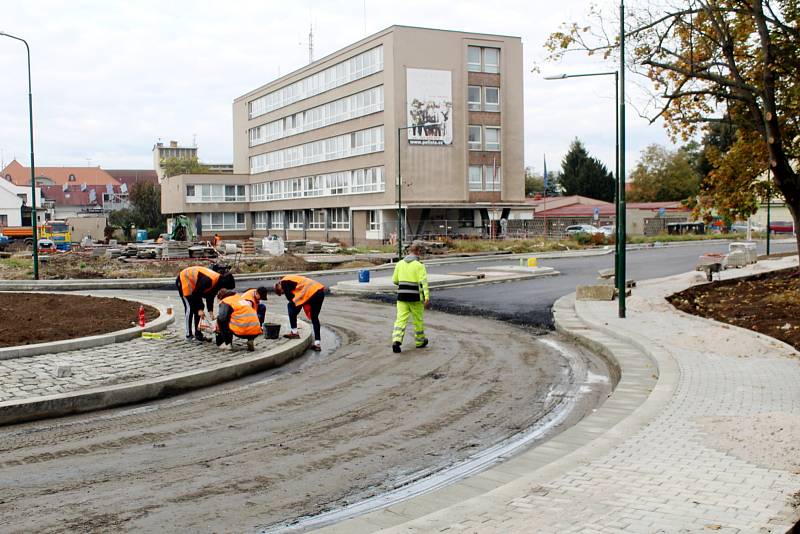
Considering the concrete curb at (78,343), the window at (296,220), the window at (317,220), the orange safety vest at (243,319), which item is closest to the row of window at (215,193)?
the window at (296,220)

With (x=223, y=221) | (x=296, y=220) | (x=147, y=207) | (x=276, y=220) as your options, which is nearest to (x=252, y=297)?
(x=296, y=220)

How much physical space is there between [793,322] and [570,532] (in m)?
10.8

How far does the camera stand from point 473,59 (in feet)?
184

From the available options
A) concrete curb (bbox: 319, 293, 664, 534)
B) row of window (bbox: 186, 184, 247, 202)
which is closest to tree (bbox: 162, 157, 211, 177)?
row of window (bbox: 186, 184, 247, 202)

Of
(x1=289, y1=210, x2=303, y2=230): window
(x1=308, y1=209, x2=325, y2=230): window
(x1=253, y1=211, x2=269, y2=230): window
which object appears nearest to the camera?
(x1=308, y1=209, x2=325, y2=230): window

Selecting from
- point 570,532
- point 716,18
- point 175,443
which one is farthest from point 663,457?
point 716,18

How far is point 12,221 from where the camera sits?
8469 centimetres

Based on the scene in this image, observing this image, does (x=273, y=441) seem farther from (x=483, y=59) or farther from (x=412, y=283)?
(x=483, y=59)

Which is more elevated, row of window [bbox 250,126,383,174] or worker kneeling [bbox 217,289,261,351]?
row of window [bbox 250,126,383,174]

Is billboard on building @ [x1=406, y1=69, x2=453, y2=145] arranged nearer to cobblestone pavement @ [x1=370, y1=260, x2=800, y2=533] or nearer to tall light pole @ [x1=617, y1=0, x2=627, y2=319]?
tall light pole @ [x1=617, y1=0, x2=627, y2=319]

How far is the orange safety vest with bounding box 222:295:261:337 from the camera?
38.3ft

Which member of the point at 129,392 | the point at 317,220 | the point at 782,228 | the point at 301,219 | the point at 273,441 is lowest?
the point at 273,441

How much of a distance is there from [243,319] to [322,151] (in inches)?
2156

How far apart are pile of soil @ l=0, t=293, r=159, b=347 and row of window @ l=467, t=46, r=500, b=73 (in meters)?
43.2
